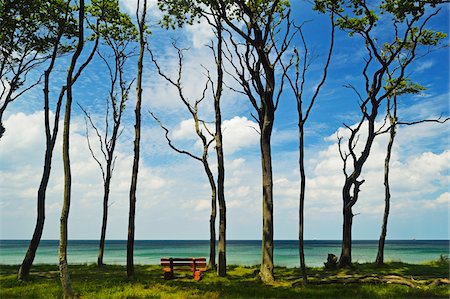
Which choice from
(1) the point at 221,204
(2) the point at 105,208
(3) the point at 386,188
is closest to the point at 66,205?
(1) the point at 221,204

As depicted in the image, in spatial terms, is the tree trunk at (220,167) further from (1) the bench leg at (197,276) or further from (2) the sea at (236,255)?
(2) the sea at (236,255)

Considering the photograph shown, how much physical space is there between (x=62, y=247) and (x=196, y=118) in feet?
38.6

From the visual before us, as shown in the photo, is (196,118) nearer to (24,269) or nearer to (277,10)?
(277,10)

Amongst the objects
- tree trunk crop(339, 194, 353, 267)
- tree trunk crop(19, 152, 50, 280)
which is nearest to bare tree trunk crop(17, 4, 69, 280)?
tree trunk crop(19, 152, 50, 280)

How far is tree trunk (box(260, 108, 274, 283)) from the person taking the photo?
16.6m

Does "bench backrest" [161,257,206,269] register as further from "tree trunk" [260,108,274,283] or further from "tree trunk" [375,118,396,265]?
"tree trunk" [375,118,396,265]

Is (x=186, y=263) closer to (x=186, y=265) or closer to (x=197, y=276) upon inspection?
(x=186, y=265)

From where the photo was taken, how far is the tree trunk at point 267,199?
16583mm

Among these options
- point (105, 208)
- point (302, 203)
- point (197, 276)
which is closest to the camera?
point (302, 203)

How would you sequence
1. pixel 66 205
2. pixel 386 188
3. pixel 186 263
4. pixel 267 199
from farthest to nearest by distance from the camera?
pixel 386 188, pixel 186 263, pixel 267 199, pixel 66 205

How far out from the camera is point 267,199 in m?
17.2

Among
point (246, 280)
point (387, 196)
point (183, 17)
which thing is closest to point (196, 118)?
point (183, 17)

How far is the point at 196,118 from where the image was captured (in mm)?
22469

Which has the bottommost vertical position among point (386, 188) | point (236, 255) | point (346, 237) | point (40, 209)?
point (236, 255)
